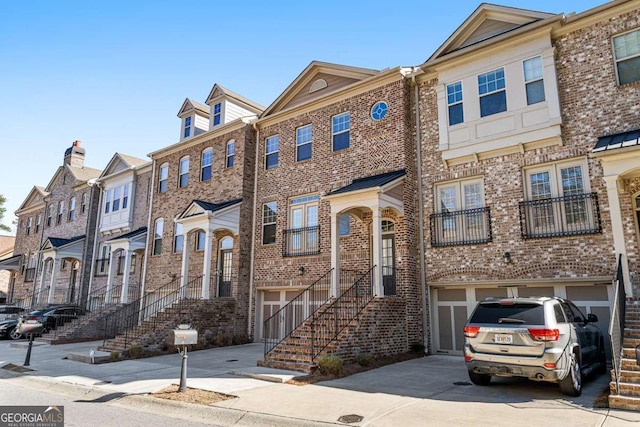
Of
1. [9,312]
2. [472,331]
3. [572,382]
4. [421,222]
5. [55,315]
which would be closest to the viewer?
[572,382]

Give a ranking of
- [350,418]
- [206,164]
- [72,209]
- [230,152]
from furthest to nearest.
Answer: [72,209] < [206,164] < [230,152] < [350,418]

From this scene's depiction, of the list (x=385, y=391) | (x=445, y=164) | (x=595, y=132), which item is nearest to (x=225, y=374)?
(x=385, y=391)

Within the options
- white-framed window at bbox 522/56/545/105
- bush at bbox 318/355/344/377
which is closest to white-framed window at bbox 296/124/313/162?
white-framed window at bbox 522/56/545/105

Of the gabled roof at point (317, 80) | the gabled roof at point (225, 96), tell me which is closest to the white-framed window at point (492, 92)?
the gabled roof at point (317, 80)

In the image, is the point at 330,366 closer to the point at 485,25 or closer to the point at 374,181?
the point at 374,181

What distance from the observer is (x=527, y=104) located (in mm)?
12602

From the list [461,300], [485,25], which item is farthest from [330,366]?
[485,25]

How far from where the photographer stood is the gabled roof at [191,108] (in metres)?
22.6

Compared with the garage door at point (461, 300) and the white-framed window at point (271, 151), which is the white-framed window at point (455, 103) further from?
the white-framed window at point (271, 151)

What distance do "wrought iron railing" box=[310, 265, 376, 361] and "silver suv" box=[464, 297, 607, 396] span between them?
12.4 feet

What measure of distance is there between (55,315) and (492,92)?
70.5ft

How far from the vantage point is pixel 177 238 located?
21344 mm

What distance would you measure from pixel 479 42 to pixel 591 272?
7.42 meters

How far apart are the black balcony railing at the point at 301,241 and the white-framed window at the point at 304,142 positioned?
2883 millimetres
